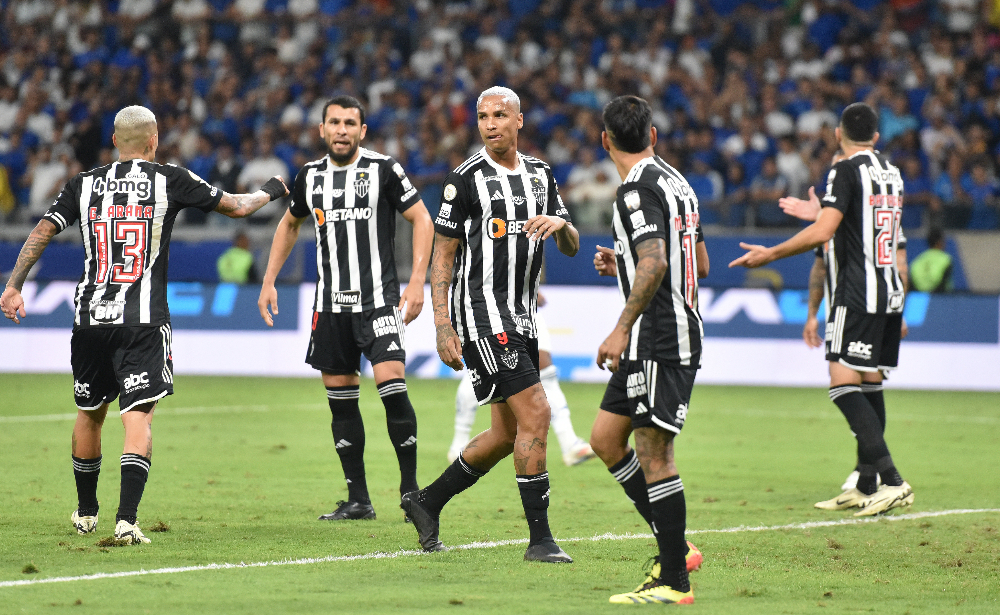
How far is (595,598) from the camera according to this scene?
513 cm

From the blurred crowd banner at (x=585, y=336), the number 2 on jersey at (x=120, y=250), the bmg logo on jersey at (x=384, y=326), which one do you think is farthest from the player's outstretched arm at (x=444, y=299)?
the blurred crowd banner at (x=585, y=336)

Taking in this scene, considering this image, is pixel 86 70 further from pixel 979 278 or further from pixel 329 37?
A: pixel 979 278

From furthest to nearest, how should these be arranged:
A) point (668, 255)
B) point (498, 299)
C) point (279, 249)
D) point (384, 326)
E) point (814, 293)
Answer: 1. point (814, 293)
2. point (279, 249)
3. point (384, 326)
4. point (498, 299)
5. point (668, 255)

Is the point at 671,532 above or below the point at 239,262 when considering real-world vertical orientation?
below

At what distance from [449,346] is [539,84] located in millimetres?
15985

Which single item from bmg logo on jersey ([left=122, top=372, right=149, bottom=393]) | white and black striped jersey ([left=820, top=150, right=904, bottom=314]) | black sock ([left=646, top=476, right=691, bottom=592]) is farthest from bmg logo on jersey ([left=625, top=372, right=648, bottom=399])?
white and black striped jersey ([left=820, top=150, right=904, bottom=314])

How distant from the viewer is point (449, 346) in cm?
581

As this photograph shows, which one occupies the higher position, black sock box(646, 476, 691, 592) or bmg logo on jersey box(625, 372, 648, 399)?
bmg logo on jersey box(625, 372, 648, 399)

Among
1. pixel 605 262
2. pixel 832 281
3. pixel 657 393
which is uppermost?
pixel 605 262

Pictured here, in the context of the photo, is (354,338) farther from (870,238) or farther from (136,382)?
(870,238)

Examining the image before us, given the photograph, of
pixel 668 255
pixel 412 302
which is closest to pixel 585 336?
pixel 412 302

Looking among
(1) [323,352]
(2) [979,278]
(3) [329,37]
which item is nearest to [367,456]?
(1) [323,352]

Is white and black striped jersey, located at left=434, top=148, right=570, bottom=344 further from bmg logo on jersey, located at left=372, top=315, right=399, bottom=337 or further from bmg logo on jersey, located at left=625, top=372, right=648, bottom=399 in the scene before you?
bmg logo on jersey, located at left=372, top=315, right=399, bottom=337

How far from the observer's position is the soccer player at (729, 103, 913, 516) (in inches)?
305
